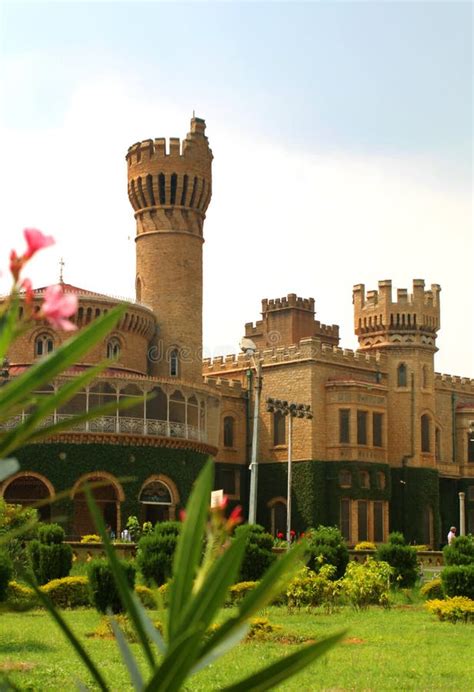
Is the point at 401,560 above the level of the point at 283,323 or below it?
below

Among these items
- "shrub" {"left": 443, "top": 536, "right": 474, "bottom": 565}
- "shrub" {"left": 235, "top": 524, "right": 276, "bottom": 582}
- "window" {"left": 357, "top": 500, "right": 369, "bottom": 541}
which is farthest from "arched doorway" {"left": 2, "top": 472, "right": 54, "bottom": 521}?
"shrub" {"left": 443, "top": 536, "right": 474, "bottom": 565}

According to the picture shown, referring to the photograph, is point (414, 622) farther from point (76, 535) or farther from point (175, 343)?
point (175, 343)

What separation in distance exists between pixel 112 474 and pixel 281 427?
1230cm

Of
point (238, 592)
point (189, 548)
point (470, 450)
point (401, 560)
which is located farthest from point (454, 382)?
point (189, 548)

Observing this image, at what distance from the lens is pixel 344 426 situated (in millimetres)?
52594

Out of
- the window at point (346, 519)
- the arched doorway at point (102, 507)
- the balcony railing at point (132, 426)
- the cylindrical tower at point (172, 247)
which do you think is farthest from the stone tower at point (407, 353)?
the arched doorway at point (102, 507)

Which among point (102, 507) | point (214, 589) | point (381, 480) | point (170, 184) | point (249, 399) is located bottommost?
point (102, 507)

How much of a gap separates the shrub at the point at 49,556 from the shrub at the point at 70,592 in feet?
6.31

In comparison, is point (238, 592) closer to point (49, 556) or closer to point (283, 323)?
point (49, 556)

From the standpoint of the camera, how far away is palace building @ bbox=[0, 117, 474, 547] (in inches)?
1837

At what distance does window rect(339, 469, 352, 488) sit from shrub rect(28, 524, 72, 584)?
27.1 meters

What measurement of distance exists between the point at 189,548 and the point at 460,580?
20.8 metres

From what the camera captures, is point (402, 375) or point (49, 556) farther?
point (402, 375)

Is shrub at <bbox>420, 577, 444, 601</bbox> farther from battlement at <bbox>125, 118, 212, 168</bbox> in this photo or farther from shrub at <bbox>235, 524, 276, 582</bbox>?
battlement at <bbox>125, 118, 212, 168</bbox>
